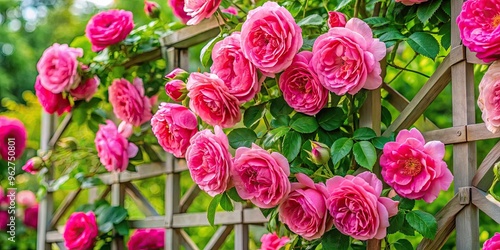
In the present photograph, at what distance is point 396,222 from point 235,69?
40 cm

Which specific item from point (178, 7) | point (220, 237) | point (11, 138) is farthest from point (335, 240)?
point (11, 138)

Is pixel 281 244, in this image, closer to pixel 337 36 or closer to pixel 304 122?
pixel 304 122

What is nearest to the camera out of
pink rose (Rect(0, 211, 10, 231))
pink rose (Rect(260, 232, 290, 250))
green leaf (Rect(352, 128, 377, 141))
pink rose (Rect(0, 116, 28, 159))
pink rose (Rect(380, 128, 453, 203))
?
pink rose (Rect(380, 128, 453, 203))

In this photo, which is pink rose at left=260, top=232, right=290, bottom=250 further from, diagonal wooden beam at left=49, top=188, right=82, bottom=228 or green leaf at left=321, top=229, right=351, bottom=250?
diagonal wooden beam at left=49, top=188, right=82, bottom=228

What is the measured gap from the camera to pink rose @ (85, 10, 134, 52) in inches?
72.7

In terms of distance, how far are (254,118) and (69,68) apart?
74cm

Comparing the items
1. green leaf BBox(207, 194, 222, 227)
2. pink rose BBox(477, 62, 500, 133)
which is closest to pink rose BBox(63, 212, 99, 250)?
Answer: green leaf BBox(207, 194, 222, 227)

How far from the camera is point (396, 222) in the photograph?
122cm

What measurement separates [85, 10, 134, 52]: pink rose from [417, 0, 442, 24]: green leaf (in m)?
0.87

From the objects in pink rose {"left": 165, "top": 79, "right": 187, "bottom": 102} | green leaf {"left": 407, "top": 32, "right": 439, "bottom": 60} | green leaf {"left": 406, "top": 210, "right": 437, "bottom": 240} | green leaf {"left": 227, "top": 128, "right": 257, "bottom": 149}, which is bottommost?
green leaf {"left": 406, "top": 210, "right": 437, "bottom": 240}

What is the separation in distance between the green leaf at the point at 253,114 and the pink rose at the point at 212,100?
7 centimetres

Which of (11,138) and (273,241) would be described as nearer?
(273,241)

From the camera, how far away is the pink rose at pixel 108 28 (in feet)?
6.06

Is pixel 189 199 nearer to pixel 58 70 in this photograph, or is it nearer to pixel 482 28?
pixel 58 70
